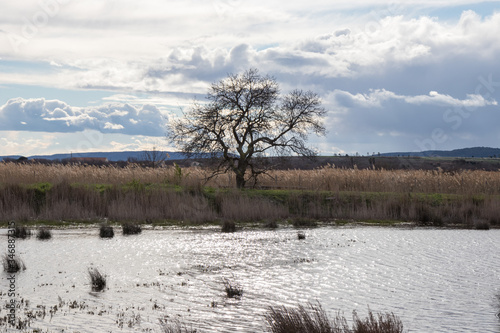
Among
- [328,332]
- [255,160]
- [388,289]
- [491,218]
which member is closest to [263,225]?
[255,160]

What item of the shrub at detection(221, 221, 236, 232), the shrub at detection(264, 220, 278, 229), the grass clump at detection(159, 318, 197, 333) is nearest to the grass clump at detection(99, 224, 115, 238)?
the shrub at detection(221, 221, 236, 232)

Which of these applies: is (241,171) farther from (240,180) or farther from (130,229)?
(130,229)

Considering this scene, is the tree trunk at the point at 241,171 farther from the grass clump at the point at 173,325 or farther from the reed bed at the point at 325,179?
the grass clump at the point at 173,325

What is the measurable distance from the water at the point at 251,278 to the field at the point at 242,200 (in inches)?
213

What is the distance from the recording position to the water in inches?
446

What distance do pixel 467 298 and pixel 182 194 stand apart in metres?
21.6

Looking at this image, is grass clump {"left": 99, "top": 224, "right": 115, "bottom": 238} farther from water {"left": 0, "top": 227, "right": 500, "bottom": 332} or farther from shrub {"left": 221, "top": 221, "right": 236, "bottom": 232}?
shrub {"left": 221, "top": 221, "right": 236, "bottom": 232}

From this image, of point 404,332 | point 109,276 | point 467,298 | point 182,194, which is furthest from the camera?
point 182,194

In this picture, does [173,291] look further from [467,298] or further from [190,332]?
[467,298]

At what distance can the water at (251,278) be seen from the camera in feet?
37.2

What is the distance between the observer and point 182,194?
3275 centimetres

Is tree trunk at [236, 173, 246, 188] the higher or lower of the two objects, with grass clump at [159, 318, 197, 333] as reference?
higher

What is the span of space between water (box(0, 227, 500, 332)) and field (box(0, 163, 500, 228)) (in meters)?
5.41

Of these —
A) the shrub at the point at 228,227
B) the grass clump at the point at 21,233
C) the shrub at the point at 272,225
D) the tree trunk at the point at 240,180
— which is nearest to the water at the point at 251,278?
the grass clump at the point at 21,233
